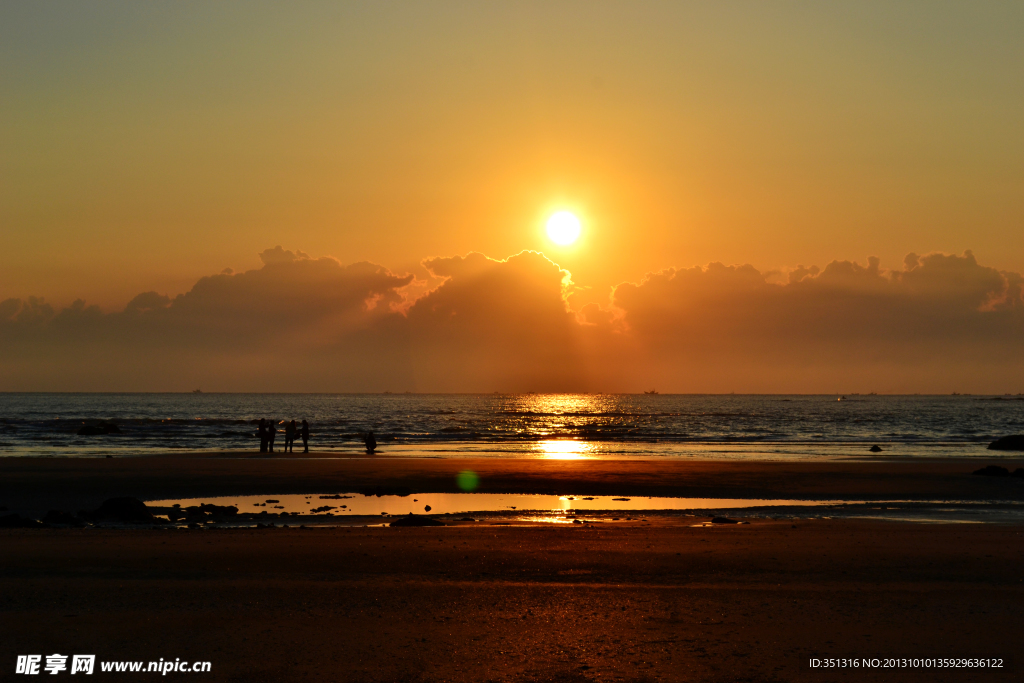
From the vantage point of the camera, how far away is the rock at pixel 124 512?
20984mm

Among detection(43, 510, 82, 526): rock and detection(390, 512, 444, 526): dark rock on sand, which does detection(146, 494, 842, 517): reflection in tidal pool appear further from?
detection(43, 510, 82, 526): rock

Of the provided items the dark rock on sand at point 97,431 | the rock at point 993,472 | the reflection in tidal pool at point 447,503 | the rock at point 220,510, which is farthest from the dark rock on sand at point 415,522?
the dark rock on sand at point 97,431

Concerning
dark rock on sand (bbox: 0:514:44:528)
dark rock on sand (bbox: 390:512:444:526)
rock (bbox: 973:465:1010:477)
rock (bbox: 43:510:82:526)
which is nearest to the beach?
dark rock on sand (bbox: 390:512:444:526)

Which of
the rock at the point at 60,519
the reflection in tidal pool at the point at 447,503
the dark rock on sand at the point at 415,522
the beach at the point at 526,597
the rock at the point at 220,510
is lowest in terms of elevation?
the reflection in tidal pool at the point at 447,503

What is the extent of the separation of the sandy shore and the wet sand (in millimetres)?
12052

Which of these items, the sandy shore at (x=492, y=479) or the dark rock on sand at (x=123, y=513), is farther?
the sandy shore at (x=492, y=479)

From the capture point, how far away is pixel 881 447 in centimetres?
6066

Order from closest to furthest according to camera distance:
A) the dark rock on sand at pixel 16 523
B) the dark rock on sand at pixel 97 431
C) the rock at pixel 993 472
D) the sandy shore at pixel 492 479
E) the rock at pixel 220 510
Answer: the dark rock on sand at pixel 16 523
the rock at pixel 220 510
the sandy shore at pixel 492 479
the rock at pixel 993 472
the dark rock on sand at pixel 97 431

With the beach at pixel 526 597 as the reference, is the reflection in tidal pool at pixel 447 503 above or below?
below

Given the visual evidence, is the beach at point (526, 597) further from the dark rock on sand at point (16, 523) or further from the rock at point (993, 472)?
the rock at point (993, 472)

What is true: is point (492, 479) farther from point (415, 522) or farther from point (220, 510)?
point (415, 522)

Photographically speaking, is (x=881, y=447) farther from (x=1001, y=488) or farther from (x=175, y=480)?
(x=175, y=480)

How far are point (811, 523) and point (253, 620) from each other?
1540cm

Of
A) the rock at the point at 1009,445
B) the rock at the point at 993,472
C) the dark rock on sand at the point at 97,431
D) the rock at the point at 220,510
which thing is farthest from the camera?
the dark rock on sand at the point at 97,431
